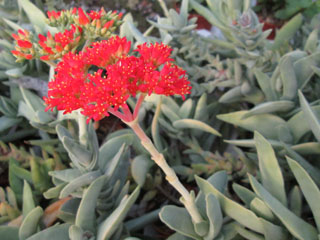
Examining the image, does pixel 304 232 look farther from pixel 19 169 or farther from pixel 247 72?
pixel 19 169

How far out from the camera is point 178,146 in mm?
1111

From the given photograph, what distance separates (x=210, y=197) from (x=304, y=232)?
0.56 ft

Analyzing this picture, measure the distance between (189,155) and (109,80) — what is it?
581 mm

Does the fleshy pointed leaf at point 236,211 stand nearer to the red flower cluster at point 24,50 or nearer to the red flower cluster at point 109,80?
the red flower cluster at point 109,80

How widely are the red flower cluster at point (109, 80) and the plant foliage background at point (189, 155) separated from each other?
0.22 metres

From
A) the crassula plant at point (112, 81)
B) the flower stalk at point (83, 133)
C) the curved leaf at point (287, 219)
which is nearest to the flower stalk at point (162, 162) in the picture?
the crassula plant at point (112, 81)

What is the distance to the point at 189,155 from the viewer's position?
101cm

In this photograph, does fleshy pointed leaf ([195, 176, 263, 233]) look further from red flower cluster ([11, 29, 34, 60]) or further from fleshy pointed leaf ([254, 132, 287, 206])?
red flower cluster ([11, 29, 34, 60])

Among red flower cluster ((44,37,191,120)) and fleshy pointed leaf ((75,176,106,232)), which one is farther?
fleshy pointed leaf ((75,176,106,232))

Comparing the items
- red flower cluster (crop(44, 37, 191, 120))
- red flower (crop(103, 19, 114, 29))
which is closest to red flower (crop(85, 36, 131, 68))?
red flower cluster (crop(44, 37, 191, 120))

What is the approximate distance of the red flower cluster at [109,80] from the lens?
47 centimetres

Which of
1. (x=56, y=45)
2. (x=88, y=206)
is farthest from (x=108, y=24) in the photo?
(x=88, y=206)

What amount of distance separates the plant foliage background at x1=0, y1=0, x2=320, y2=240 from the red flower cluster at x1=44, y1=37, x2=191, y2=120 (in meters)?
0.22

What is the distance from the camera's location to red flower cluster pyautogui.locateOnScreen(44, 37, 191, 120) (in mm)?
469
